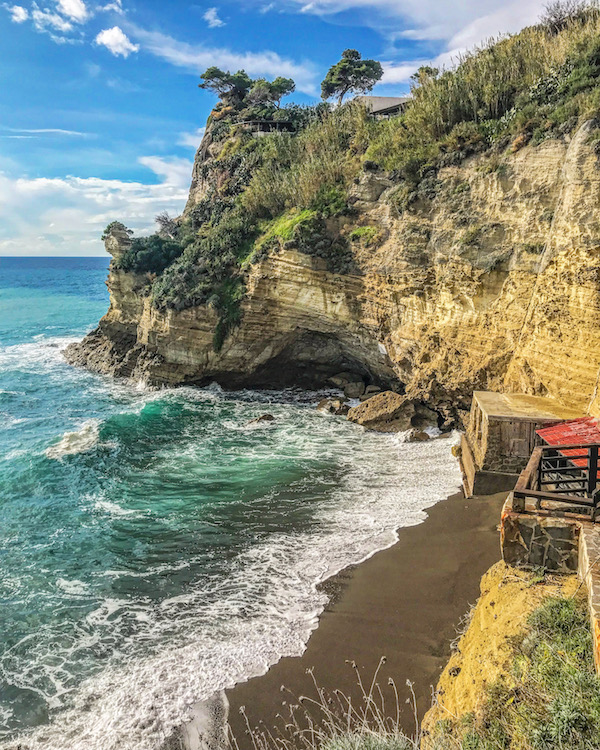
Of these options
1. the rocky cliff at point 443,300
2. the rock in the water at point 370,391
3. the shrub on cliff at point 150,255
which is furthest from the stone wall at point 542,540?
the shrub on cliff at point 150,255

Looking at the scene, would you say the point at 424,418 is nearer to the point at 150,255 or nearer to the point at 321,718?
the point at 321,718

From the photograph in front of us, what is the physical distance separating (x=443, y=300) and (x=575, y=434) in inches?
351

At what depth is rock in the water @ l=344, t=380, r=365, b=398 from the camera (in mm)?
22875

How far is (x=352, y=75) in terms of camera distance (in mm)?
39500

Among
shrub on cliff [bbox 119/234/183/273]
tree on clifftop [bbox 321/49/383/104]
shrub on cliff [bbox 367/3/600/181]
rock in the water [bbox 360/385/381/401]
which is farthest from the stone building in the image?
tree on clifftop [bbox 321/49/383/104]

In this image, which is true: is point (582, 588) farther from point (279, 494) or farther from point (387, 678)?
point (279, 494)

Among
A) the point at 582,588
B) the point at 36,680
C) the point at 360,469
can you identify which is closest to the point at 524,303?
the point at 360,469

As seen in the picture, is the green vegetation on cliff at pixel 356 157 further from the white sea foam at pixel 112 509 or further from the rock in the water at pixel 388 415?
the white sea foam at pixel 112 509

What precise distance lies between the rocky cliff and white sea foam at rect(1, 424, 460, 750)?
477 cm

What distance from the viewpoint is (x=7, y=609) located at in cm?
996

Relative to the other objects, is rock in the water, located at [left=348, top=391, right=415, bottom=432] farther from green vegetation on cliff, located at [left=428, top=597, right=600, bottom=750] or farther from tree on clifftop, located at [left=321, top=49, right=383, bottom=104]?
tree on clifftop, located at [left=321, top=49, right=383, bottom=104]

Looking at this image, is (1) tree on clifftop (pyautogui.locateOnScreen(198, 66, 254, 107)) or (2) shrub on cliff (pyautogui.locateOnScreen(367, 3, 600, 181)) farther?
(1) tree on clifftop (pyautogui.locateOnScreen(198, 66, 254, 107))

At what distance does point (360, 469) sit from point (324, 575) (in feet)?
18.2

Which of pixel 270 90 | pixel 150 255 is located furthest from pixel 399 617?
pixel 270 90
